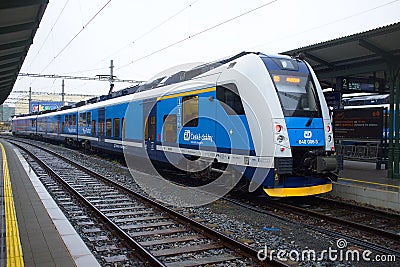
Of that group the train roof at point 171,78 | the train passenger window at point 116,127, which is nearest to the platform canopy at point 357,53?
the train roof at point 171,78

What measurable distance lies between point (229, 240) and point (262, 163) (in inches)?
99.1

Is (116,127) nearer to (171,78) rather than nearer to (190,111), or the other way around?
(171,78)

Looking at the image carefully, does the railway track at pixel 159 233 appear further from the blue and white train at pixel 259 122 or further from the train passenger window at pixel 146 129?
the train passenger window at pixel 146 129

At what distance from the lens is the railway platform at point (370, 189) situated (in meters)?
8.59

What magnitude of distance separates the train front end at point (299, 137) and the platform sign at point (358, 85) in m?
3.72

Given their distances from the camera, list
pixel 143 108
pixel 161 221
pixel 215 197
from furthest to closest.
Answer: pixel 143 108 < pixel 215 197 < pixel 161 221

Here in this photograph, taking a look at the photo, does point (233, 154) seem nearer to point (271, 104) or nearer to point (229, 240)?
point (271, 104)

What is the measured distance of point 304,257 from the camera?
5477 mm

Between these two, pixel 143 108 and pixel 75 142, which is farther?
pixel 75 142

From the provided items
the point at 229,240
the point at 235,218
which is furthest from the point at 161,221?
the point at 229,240

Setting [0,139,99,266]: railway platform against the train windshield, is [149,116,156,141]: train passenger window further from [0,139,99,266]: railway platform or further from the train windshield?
the train windshield

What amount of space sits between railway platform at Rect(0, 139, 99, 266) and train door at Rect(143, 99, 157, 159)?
154 inches

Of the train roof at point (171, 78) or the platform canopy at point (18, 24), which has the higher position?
the platform canopy at point (18, 24)

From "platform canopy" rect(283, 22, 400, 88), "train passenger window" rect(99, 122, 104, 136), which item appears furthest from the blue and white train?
"train passenger window" rect(99, 122, 104, 136)
